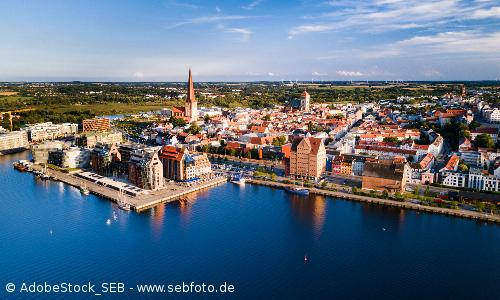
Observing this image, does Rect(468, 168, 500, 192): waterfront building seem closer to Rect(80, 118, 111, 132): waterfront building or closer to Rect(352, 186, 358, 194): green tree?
Rect(352, 186, 358, 194): green tree

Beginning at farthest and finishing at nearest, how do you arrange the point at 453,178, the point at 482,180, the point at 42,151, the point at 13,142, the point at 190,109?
the point at 190,109 → the point at 13,142 → the point at 42,151 → the point at 453,178 → the point at 482,180

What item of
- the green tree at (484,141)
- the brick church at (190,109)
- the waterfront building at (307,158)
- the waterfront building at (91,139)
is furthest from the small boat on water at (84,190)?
the green tree at (484,141)

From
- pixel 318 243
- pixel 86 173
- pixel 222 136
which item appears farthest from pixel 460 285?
pixel 222 136

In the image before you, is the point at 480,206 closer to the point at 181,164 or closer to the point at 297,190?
the point at 297,190

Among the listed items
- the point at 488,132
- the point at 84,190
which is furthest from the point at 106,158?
the point at 488,132

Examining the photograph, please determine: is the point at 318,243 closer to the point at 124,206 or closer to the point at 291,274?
the point at 291,274

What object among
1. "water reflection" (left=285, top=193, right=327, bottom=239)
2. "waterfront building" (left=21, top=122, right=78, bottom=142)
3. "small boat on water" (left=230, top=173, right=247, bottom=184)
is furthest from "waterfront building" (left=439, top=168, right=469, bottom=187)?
"waterfront building" (left=21, top=122, right=78, bottom=142)
